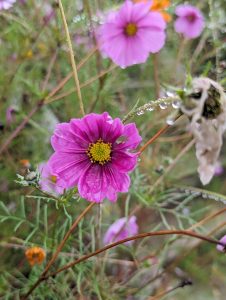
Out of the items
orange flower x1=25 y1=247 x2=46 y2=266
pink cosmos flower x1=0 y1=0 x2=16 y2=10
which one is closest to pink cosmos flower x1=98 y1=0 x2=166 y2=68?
pink cosmos flower x1=0 y1=0 x2=16 y2=10

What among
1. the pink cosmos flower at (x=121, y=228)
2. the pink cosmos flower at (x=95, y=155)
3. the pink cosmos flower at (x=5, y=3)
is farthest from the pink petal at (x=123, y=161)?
the pink cosmos flower at (x=5, y=3)

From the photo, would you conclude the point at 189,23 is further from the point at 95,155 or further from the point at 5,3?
the point at 95,155

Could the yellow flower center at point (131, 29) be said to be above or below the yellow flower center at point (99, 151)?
above

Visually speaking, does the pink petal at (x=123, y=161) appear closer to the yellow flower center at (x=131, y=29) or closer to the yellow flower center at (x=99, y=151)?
the yellow flower center at (x=99, y=151)

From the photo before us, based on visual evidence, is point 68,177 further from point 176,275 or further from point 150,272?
point 176,275

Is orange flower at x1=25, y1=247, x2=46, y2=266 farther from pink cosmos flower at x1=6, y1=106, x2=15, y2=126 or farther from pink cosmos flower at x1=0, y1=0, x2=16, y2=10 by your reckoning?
pink cosmos flower at x1=0, y1=0, x2=16, y2=10
